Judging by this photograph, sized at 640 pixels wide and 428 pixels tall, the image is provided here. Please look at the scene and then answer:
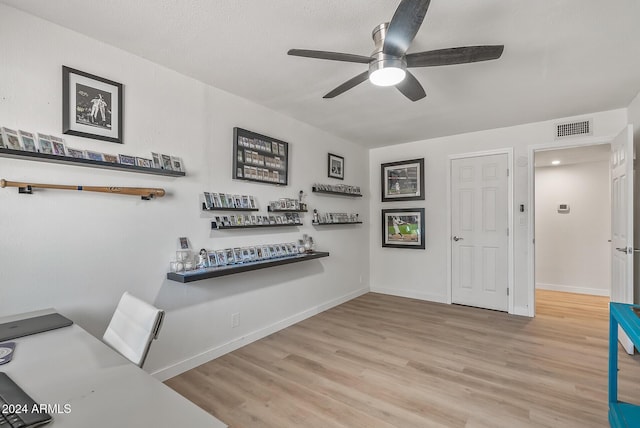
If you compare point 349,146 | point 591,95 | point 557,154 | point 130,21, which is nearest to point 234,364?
point 130,21

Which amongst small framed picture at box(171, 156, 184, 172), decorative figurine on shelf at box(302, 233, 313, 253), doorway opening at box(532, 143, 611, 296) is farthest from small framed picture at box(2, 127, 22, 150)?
doorway opening at box(532, 143, 611, 296)

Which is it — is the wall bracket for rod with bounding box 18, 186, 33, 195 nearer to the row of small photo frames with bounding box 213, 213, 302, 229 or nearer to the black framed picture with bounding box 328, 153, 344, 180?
the row of small photo frames with bounding box 213, 213, 302, 229

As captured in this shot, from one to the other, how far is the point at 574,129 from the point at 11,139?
5.17m

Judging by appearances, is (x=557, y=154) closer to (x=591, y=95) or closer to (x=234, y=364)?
(x=591, y=95)

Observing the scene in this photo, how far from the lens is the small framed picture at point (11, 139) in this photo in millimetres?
1676

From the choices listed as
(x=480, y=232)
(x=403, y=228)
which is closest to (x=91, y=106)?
(x=403, y=228)

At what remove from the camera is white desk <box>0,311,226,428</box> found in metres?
0.79

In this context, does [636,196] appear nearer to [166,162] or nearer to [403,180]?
[403,180]

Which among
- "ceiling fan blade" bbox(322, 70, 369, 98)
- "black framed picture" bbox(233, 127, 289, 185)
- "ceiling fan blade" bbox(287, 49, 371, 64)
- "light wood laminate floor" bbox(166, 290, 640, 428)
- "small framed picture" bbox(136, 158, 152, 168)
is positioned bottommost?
"light wood laminate floor" bbox(166, 290, 640, 428)

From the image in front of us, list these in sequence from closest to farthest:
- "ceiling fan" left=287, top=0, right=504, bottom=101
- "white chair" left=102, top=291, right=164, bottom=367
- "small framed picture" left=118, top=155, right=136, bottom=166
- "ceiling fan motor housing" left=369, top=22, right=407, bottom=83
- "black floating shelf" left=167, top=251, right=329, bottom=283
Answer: "white chair" left=102, top=291, right=164, bottom=367 → "ceiling fan" left=287, top=0, right=504, bottom=101 → "ceiling fan motor housing" left=369, top=22, right=407, bottom=83 → "small framed picture" left=118, top=155, right=136, bottom=166 → "black floating shelf" left=167, top=251, right=329, bottom=283

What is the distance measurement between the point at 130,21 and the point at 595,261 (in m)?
6.83

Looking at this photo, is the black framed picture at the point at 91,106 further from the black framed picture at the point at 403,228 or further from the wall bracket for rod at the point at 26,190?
the black framed picture at the point at 403,228

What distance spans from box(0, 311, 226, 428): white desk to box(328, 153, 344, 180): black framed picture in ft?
11.3

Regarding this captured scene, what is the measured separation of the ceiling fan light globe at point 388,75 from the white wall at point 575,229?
506 cm
